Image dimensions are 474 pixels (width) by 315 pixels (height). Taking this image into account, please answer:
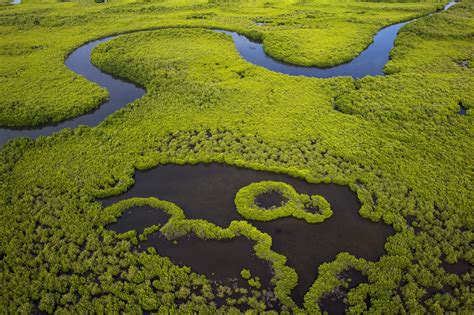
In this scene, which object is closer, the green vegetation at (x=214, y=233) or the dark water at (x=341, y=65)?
the green vegetation at (x=214, y=233)

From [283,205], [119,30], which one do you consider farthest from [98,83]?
[283,205]

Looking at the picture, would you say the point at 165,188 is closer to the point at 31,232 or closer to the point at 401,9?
Result: the point at 31,232

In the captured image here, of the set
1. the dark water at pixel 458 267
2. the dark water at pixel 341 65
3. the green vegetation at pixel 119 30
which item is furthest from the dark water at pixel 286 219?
the dark water at pixel 341 65

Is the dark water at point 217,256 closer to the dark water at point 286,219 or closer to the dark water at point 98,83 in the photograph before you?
the dark water at point 286,219

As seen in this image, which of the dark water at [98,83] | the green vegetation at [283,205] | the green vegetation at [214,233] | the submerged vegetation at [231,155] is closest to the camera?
the submerged vegetation at [231,155]

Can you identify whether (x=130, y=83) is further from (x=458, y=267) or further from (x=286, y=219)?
(x=458, y=267)

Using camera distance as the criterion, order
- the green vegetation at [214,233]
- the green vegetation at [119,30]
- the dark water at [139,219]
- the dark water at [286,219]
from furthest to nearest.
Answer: the green vegetation at [119,30] → the dark water at [139,219] → the dark water at [286,219] → the green vegetation at [214,233]

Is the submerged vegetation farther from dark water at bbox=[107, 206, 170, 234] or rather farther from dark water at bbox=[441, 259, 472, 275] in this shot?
dark water at bbox=[107, 206, 170, 234]

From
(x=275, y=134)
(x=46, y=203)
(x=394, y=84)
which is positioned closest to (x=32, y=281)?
(x=46, y=203)
